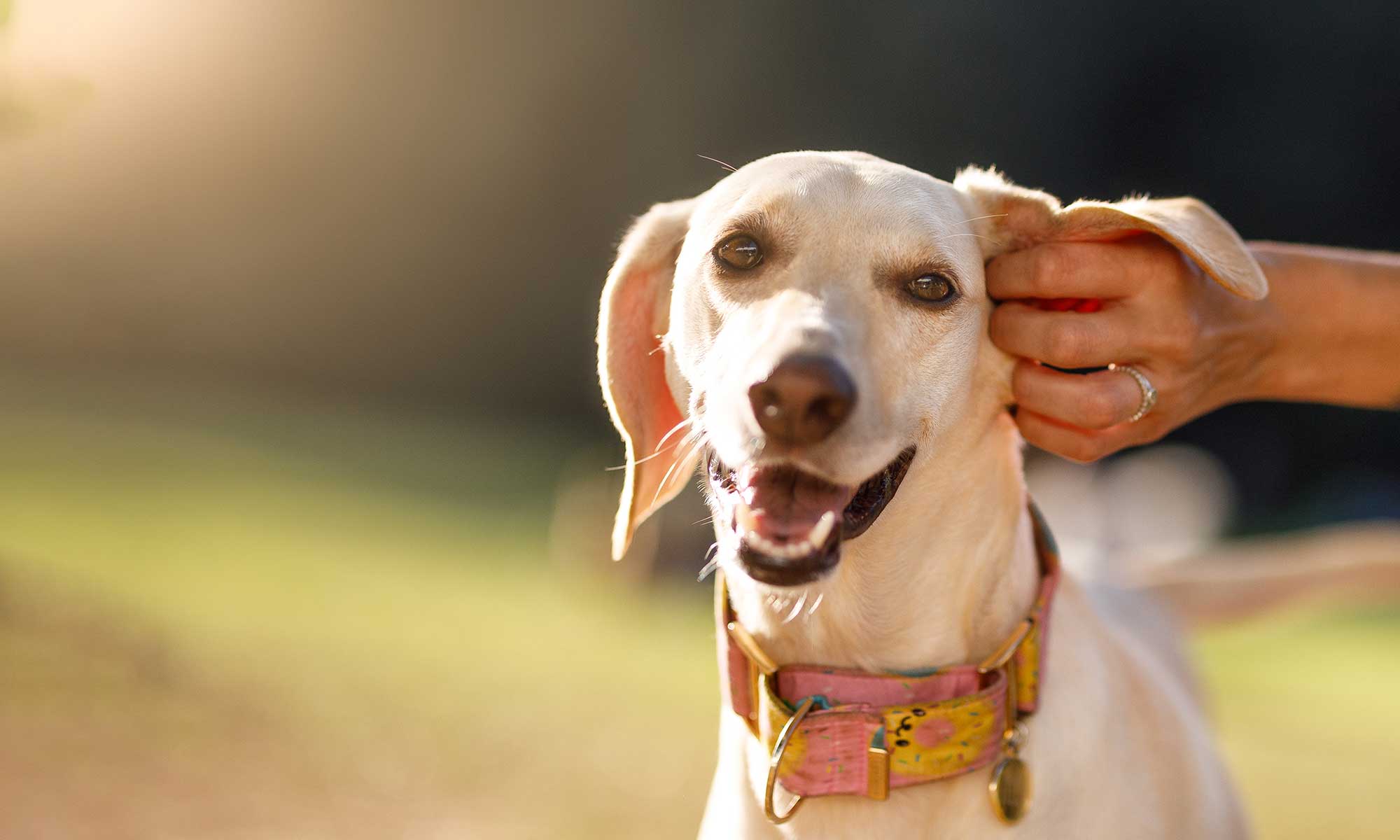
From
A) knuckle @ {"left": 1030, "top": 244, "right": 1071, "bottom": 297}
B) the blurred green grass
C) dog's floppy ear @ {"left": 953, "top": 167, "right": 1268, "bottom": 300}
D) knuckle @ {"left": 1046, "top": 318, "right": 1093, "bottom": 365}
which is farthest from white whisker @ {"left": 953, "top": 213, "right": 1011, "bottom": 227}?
the blurred green grass

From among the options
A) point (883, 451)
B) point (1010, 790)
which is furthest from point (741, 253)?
point (1010, 790)

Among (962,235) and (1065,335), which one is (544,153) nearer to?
(962,235)

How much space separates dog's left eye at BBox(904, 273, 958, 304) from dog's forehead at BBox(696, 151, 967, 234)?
0.23ft

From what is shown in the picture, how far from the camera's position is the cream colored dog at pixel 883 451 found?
142 cm

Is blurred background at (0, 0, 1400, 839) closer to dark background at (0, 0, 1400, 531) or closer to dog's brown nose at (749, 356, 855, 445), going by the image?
dark background at (0, 0, 1400, 531)

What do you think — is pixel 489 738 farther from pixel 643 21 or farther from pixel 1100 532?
pixel 643 21

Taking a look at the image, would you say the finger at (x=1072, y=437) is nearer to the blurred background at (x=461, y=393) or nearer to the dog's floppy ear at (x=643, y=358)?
the dog's floppy ear at (x=643, y=358)

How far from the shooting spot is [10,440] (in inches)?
221

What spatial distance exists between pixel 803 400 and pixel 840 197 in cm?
41

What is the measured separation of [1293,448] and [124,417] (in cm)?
689

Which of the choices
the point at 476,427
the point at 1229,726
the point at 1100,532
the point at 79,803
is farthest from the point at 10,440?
the point at 1229,726

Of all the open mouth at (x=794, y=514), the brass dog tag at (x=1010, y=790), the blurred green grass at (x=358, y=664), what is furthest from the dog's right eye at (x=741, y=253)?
the blurred green grass at (x=358, y=664)

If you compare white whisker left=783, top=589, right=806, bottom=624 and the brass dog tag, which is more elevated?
Answer: white whisker left=783, top=589, right=806, bottom=624

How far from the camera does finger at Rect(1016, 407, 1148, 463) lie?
1.74m
